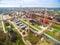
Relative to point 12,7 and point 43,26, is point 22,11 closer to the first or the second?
point 12,7

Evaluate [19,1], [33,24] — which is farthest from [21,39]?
[19,1]

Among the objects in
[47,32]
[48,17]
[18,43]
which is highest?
[48,17]

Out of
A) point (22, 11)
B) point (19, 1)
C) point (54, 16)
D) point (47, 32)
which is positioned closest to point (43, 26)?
point (47, 32)

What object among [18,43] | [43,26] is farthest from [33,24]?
[18,43]

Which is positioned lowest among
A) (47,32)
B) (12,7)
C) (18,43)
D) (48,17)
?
(18,43)

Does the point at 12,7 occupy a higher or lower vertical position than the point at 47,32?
higher

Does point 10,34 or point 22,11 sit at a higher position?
point 22,11

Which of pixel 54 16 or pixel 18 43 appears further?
pixel 54 16

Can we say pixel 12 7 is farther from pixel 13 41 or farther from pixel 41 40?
pixel 41 40

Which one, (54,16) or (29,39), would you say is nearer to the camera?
(29,39)
